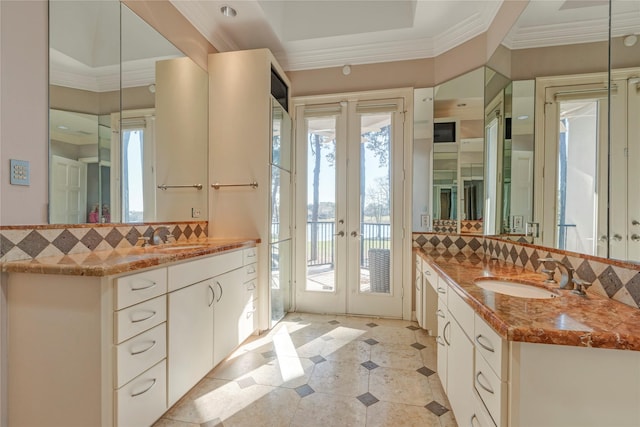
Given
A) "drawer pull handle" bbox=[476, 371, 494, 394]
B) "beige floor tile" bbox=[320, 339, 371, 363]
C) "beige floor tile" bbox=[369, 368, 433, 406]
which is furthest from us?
"beige floor tile" bbox=[320, 339, 371, 363]

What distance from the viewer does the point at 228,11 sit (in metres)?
2.55

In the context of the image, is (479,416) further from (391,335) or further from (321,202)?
(321,202)

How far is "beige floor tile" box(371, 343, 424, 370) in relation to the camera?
2.21m

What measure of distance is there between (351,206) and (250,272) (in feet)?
4.35

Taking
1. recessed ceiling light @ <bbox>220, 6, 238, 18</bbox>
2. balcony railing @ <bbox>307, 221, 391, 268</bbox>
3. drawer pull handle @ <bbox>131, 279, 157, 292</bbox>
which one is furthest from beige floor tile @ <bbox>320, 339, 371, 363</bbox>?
recessed ceiling light @ <bbox>220, 6, 238, 18</bbox>

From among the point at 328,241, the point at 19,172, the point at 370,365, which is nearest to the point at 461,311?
the point at 370,365

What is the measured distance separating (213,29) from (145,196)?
1.74 meters

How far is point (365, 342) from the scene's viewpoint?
102 inches

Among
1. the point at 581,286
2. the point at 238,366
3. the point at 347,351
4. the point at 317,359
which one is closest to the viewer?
the point at 581,286

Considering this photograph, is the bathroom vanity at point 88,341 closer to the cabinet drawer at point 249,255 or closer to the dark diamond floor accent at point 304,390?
the dark diamond floor accent at point 304,390

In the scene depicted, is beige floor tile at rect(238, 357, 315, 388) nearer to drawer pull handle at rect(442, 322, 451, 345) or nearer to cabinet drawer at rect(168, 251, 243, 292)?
cabinet drawer at rect(168, 251, 243, 292)

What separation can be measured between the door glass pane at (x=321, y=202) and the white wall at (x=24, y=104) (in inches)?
88.9

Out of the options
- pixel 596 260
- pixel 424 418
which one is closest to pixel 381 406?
pixel 424 418

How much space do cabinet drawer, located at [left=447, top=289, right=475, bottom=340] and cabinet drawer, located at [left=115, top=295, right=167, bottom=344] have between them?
153cm
